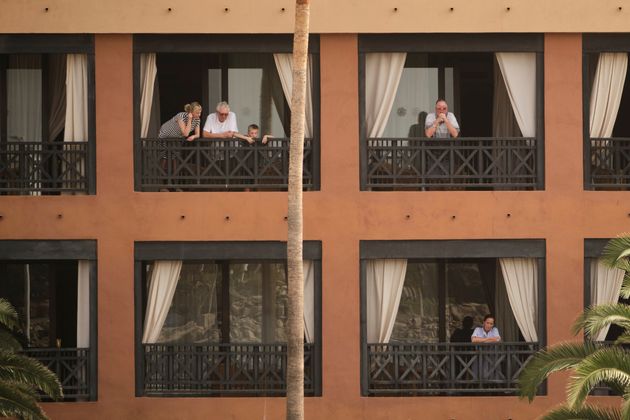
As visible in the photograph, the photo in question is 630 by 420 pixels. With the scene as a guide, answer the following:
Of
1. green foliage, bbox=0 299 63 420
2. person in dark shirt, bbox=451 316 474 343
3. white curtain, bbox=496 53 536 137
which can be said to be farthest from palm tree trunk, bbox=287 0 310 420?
person in dark shirt, bbox=451 316 474 343

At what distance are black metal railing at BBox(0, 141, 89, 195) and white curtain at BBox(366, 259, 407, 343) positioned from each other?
4.94m

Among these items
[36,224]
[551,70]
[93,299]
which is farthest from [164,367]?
[551,70]

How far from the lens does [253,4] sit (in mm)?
22328

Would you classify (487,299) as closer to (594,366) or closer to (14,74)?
(594,366)

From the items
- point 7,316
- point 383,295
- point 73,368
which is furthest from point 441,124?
point 7,316

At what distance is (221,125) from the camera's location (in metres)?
22.6

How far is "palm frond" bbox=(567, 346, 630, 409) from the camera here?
1700 cm

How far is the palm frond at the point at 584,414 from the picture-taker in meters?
18.2

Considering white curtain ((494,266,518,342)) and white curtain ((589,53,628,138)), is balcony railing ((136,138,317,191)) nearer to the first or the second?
white curtain ((494,266,518,342))

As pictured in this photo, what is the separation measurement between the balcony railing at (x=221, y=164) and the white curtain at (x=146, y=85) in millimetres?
383

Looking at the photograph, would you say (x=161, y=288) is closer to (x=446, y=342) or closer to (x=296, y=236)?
(x=446, y=342)

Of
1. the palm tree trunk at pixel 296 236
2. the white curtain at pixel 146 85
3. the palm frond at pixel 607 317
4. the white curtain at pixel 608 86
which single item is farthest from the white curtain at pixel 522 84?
the white curtain at pixel 146 85

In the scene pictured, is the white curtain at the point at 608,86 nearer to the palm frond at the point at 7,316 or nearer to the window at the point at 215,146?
the window at the point at 215,146

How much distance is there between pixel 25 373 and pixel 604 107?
10365 mm
